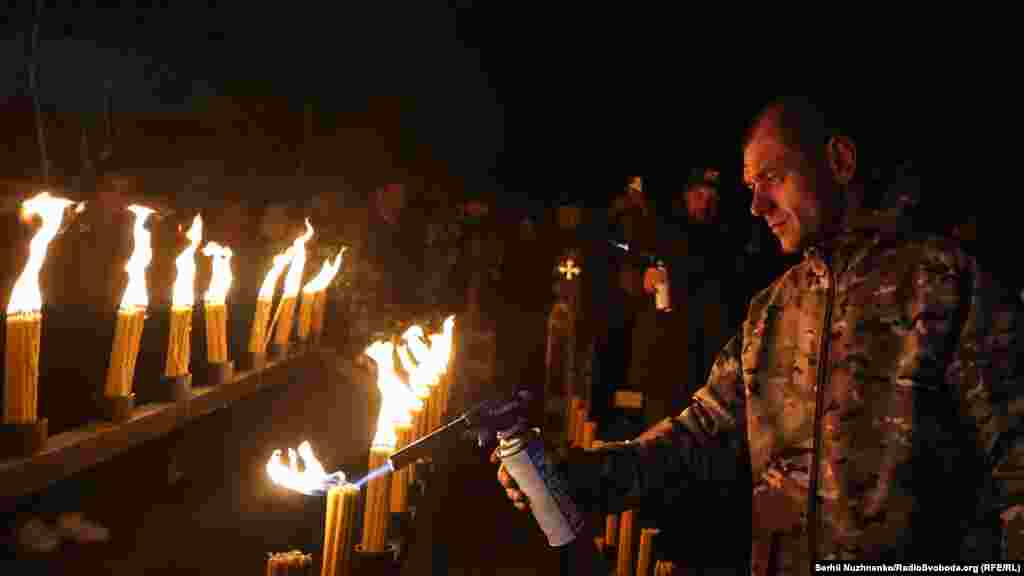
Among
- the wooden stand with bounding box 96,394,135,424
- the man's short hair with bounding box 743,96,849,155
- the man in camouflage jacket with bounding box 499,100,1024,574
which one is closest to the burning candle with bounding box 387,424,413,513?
the man in camouflage jacket with bounding box 499,100,1024,574

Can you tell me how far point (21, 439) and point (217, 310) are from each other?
1.36 meters

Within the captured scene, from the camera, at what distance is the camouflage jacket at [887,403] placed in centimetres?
197

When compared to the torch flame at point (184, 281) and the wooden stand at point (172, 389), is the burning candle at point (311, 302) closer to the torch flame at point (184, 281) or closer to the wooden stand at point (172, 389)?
A: the torch flame at point (184, 281)

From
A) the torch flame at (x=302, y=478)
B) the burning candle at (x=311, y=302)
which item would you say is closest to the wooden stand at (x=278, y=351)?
the burning candle at (x=311, y=302)

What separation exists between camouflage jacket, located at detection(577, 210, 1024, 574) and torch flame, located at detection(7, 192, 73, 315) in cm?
203

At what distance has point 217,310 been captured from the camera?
11.1 ft

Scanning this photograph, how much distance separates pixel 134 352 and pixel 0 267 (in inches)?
114

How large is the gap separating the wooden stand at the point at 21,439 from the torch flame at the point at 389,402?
2.80 ft

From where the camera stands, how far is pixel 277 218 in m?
7.46

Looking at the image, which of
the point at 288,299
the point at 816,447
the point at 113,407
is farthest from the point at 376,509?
the point at 288,299

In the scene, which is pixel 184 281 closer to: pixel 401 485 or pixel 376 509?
pixel 401 485

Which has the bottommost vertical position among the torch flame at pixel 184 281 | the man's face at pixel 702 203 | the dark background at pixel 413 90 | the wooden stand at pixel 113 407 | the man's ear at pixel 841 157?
the wooden stand at pixel 113 407

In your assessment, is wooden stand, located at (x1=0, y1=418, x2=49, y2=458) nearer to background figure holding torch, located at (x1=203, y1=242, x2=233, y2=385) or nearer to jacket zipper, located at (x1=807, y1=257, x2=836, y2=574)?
background figure holding torch, located at (x1=203, y1=242, x2=233, y2=385)

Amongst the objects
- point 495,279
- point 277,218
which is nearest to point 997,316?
point 277,218
